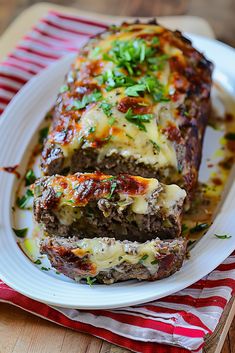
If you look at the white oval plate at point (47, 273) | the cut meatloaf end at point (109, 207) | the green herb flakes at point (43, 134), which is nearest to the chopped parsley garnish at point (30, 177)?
the white oval plate at point (47, 273)

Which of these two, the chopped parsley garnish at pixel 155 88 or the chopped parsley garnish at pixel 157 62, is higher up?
the chopped parsley garnish at pixel 157 62

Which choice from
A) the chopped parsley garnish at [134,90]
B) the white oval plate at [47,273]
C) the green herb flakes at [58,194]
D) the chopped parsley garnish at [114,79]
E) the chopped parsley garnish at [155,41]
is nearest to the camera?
the white oval plate at [47,273]

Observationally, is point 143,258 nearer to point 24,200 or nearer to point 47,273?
point 47,273

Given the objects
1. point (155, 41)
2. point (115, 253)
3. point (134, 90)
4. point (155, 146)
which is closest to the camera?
point (115, 253)

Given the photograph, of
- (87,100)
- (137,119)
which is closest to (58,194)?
(137,119)

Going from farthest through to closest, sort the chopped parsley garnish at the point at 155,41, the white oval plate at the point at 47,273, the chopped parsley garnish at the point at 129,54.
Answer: the chopped parsley garnish at the point at 155,41 → the chopped parsley garnish at the point at 129,54 → the white oval plate at the point at 47,273

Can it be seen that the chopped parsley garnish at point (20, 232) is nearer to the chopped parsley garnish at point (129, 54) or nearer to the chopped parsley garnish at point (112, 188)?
the chopped parsley garnish at point (112, 188)

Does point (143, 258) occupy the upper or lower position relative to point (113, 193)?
lower
